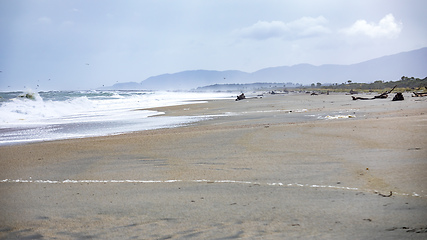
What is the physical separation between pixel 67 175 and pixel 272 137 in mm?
5041

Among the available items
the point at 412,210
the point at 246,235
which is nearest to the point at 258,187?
the point at 246,235

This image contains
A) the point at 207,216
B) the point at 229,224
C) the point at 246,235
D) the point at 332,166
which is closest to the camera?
the point at 246,235

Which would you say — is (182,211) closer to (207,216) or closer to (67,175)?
(207,216)

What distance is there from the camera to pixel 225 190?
480 centimetres

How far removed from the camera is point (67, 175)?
6109mm

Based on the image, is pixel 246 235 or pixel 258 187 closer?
pixel 246 235

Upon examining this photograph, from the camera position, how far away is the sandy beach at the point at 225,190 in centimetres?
352

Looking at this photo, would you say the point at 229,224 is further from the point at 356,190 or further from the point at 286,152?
the point at 286,152

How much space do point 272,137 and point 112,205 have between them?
5450 millimetres

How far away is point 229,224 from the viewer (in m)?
3.60

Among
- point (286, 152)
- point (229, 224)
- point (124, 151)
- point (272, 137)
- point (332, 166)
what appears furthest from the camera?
point (272, 137)

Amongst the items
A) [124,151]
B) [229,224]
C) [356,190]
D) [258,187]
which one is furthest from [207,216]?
[124,151]

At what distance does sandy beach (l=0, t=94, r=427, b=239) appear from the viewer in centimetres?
352

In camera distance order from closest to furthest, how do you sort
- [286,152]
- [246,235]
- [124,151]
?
[246,235] < [286,152] < [124,151]
